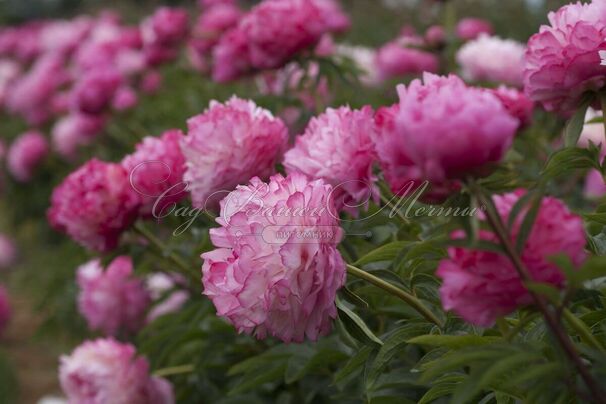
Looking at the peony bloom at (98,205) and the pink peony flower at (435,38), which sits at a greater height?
the peony bloom at (98,205)

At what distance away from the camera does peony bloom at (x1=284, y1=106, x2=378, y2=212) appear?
1231 mm

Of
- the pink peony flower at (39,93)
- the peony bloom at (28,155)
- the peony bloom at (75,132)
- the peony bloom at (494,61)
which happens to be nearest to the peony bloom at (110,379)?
the peony bloom at (494,61)

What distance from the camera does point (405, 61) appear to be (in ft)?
10.6

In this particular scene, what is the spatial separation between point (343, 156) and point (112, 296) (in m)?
1.50

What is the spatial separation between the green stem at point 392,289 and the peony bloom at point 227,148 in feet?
1.23

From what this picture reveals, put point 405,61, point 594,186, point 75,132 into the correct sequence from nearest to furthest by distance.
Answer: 1. point 594,186
2. point 405,61
3. point 75,132

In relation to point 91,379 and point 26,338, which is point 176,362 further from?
point 26,338

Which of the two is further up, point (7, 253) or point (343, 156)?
point (343, 156)

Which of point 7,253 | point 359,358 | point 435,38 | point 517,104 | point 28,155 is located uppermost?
point 517,104

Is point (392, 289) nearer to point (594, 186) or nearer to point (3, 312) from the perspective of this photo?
point (594, 186)

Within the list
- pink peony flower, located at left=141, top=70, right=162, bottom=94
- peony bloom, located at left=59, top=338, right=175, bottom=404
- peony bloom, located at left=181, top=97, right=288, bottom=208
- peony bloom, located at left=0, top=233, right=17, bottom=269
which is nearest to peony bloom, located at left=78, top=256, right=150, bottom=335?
peony bloom, located at left=59, top=338, right=175, bottom=404

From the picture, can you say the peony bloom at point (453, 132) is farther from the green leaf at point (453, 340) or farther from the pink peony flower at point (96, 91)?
the pink peony flower at point (96, 91)

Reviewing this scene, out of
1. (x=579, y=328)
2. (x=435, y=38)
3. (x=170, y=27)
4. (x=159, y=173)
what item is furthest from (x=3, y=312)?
(x=579, y=328)

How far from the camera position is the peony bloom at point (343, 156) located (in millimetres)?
1231
